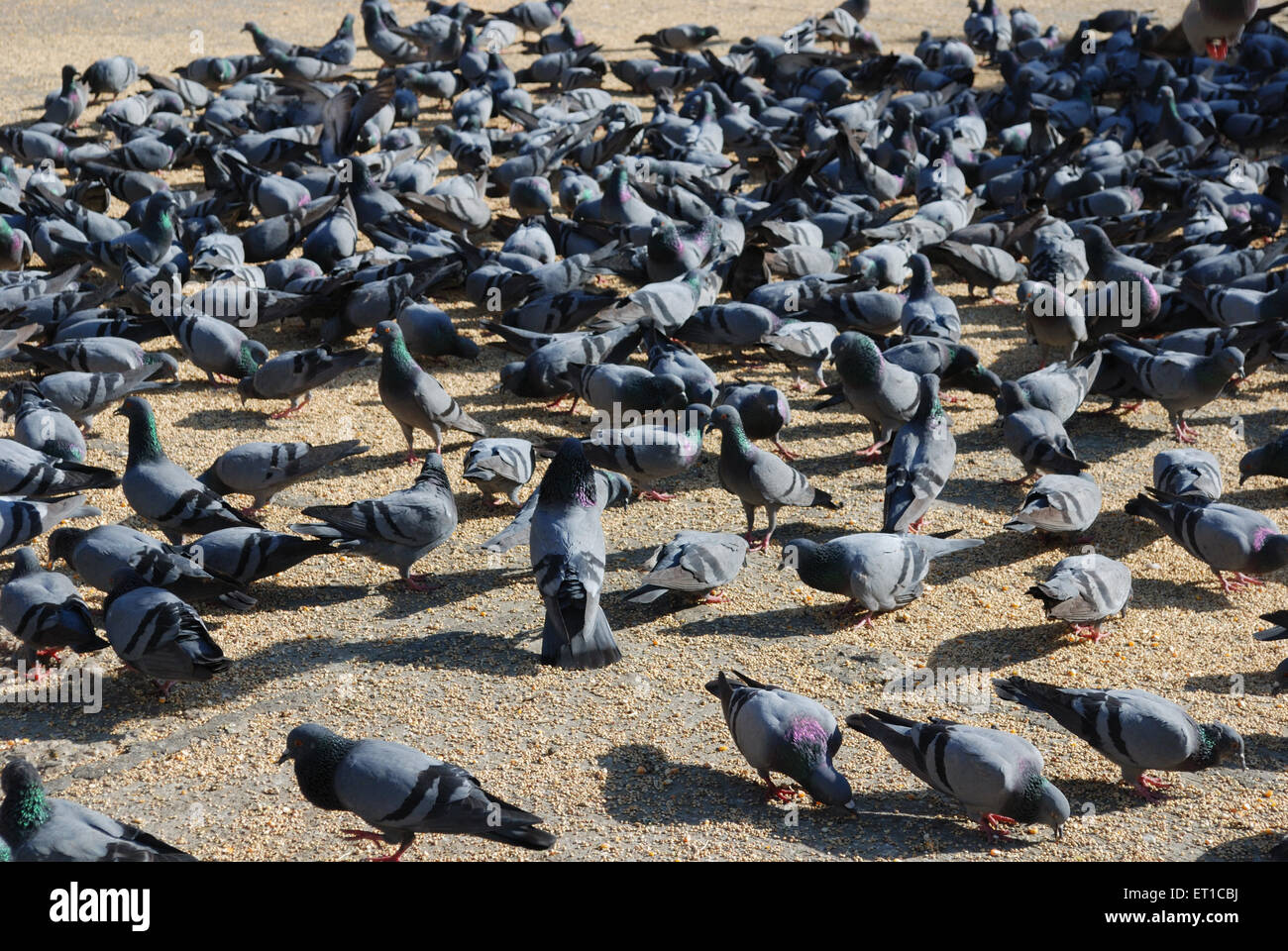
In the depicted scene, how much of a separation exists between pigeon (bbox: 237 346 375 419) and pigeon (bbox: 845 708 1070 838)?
5396 mm

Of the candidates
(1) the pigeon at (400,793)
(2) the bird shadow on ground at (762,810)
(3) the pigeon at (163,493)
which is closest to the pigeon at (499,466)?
(3) the pigeon at (163,493)

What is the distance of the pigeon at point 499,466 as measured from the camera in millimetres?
7824

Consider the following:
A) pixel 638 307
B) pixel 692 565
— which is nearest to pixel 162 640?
pixel 692 565

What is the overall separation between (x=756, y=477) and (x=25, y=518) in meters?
4.07

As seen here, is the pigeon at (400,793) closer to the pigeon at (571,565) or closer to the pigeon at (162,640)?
the pigeon at (162,640)

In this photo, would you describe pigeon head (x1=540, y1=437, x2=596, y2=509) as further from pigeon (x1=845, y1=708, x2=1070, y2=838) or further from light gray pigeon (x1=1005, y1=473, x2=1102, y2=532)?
light gray pigeon (x1=1005, y1=473, x2=1102, y2=532)

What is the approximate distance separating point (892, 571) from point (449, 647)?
92.4 inches

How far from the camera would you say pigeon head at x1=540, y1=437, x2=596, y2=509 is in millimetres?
6695

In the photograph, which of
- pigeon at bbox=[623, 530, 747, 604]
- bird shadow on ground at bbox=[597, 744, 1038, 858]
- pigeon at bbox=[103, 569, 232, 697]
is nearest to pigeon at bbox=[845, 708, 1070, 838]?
bird shadow on ground at bbox=[597, 744, 1038, 858]

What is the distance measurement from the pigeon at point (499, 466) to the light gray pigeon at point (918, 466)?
222cm

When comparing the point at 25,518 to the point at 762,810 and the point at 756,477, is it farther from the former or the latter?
the point at 762,810

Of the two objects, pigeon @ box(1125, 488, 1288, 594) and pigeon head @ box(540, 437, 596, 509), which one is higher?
pigeon head @ box(540, 437, 596, 509)

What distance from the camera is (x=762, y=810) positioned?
5492mm

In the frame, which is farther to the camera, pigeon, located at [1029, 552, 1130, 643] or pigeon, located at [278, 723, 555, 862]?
pigeon, located at [1029, 552, 1130, 643]
